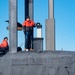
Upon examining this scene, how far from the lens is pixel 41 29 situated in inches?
668

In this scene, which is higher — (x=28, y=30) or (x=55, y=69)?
(x=28, y=30)

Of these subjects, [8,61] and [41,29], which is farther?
[41,29]

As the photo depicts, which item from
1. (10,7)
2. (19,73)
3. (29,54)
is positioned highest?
(10,7)

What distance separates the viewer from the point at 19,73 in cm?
1133

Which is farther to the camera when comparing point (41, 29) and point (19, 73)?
point (41, 29)

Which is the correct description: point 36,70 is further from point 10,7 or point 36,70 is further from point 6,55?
point 10,7

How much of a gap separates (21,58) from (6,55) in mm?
827

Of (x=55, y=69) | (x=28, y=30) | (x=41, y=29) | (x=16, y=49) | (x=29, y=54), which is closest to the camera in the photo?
(x=55, y=69)

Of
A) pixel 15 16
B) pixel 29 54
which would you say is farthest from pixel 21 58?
pixel 15 16

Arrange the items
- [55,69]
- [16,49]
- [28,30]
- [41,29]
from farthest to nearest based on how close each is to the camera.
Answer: [41,29], [28,30], [16,49], [55,69]

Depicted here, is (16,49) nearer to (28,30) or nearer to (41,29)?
(28,30)

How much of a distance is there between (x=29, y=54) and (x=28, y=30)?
117 inches

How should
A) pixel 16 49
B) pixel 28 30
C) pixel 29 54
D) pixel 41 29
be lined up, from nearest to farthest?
pixel 29 54 → pixel 16 49 → pixel 28 30 → pixel 41 29

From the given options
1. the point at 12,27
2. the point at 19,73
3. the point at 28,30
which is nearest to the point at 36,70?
the point at 19,73
